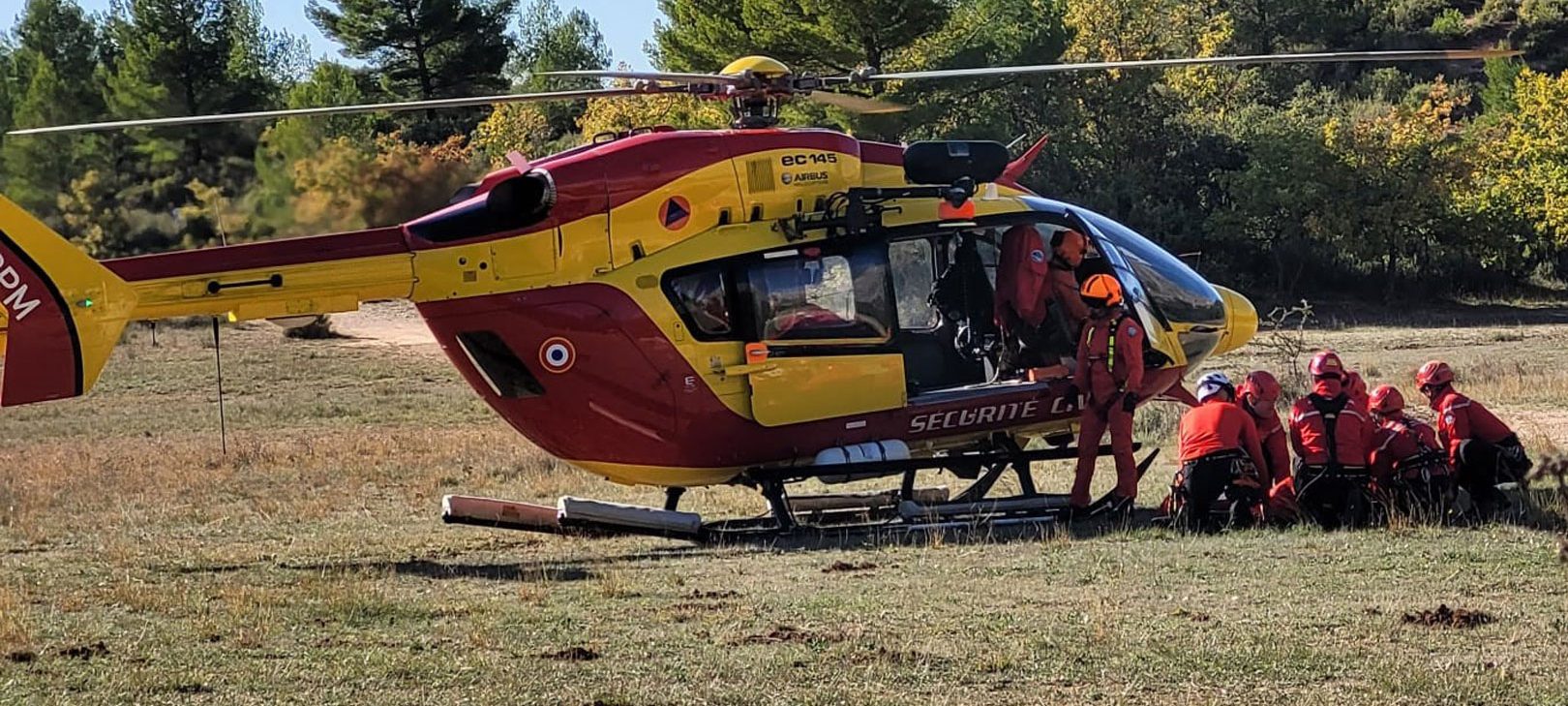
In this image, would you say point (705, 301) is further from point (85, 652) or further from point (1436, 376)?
point (85, 652)

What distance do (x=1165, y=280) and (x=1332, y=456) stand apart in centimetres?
302

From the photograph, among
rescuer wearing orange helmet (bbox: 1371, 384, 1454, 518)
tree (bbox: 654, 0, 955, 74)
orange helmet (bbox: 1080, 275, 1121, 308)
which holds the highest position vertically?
tree (bbox: 654, 0, 955, 74)

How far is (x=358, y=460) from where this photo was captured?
790 inches

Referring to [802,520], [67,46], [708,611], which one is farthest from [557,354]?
[67,46]

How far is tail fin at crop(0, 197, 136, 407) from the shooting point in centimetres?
1198

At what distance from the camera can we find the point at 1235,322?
→ 15953 millimetres

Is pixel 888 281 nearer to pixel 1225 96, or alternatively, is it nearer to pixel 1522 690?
pixel 1522 690

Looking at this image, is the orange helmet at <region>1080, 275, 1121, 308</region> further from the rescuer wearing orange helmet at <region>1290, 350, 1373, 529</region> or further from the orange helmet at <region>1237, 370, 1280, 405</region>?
the rescuer wearing orange helmet at <region>1290, 350, 1373, 529</region>

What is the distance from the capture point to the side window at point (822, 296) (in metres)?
14.0

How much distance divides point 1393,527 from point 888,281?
172 inches

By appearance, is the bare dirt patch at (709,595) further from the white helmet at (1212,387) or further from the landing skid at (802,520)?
the white helmet at (1212,387)

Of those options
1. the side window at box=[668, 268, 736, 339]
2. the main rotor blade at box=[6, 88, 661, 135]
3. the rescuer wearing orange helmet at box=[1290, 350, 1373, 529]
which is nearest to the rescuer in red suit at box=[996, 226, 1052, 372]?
the side window at box=[668, 268, 736, 339]

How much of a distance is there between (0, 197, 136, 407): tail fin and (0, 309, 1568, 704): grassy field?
1328mm

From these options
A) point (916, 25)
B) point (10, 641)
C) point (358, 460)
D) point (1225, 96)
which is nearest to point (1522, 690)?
point (10, 641)
